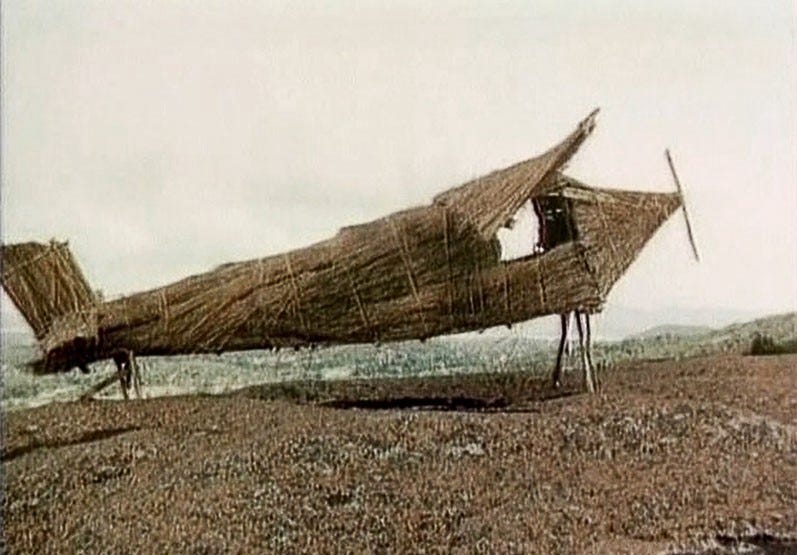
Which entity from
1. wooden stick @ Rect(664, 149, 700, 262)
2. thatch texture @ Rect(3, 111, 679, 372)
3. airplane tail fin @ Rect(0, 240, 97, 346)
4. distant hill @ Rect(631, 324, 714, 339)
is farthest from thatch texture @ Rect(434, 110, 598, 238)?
airplane tail fin @ Rect(0, 240, 97, 346)

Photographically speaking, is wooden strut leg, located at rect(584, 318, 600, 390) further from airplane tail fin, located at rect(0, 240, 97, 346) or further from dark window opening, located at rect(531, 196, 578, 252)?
airplane tail fin, located at rect(0, 240, 97, 346)

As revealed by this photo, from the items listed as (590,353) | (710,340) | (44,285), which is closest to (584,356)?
(590,353)

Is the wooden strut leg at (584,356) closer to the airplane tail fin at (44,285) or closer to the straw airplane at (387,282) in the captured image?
the straw airplane at (387,282)

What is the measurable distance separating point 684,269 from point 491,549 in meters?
0.41

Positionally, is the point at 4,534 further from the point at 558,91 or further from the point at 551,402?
the point at 558,91

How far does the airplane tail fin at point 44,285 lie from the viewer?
1603 mm

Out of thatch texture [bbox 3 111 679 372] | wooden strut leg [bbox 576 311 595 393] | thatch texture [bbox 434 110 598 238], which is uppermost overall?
thatch texture [bbox 434 110 598 238]

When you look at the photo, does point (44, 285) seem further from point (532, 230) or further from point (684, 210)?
point (684, 210)

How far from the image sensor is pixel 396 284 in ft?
5.38

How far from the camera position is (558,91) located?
66.4 inches

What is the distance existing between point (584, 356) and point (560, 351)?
0.03 m

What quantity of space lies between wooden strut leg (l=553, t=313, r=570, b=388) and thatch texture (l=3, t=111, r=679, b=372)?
0.04 ft

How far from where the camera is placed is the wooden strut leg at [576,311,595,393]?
1.66 meters

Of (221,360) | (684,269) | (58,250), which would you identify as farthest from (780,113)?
(58,250)
